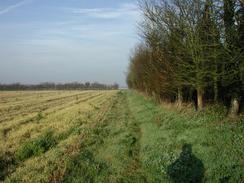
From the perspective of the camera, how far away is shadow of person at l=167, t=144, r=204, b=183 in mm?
10234

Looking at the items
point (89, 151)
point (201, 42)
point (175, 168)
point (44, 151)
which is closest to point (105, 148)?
point (89, 151)

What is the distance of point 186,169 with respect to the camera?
10.9m

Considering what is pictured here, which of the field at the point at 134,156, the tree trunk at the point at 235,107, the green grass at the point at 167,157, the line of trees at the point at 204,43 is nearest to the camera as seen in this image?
the green grass at the point at 167,157

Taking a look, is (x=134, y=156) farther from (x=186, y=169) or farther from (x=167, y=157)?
(x=186, y=169)

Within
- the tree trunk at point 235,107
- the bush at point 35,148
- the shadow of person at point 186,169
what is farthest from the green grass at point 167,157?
the tree trunk at point 235,107

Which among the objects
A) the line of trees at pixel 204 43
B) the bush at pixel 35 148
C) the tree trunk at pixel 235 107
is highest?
the line of trees at pixel 204 43

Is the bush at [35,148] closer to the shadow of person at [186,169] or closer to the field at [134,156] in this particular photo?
the field at [134,156]

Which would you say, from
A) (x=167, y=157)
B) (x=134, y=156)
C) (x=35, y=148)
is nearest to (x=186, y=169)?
(x=167, y=157)

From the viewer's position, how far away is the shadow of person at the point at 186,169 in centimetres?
1023

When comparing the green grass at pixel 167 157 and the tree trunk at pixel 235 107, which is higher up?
the tree trunk at pixel 235 107

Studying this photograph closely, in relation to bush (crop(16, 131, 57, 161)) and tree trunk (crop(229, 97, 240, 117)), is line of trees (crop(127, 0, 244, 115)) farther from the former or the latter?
bush (crop(16, 131, 57, 161))

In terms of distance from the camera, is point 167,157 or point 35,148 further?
point 35,148

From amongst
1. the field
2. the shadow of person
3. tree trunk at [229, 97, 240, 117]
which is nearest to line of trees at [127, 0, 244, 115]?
tree trunk at [229, 97, 240, 117]

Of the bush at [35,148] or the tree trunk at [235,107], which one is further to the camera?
the tree trunk at [235,107]
